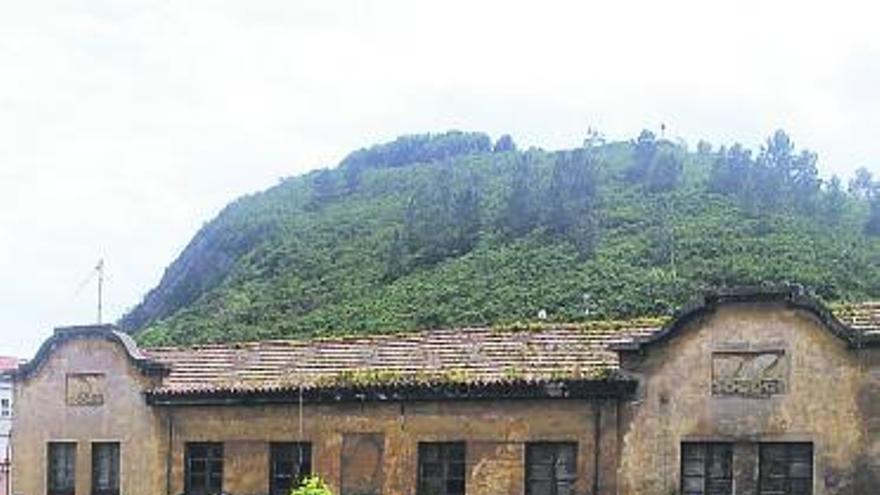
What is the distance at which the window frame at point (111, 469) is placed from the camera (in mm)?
29344

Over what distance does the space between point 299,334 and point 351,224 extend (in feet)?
63.1

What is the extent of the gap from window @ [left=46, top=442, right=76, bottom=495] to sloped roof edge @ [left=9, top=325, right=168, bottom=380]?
72.0 inches

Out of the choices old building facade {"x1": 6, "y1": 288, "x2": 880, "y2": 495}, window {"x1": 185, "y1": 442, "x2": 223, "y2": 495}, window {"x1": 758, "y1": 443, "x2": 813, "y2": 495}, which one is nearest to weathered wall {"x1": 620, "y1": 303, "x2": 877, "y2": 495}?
old building facade {"x1": 6, "y1": 288, "x2": 880, "y2": 495}

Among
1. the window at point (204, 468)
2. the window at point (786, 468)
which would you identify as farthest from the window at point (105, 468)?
the window at point (786, 468)

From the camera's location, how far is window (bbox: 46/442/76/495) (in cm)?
3019

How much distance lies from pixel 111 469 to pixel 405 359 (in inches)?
296

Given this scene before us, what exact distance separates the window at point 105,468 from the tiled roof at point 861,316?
1554 centimetres

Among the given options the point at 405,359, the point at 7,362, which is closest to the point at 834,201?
the point at 7,362

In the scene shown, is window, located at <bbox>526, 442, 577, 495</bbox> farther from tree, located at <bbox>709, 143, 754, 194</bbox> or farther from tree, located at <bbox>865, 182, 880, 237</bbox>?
tree, located at <bbox>709, 143, 754, 194</bbox>

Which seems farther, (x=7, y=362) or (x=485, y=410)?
(x=7, y=362)

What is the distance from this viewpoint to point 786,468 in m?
21.9

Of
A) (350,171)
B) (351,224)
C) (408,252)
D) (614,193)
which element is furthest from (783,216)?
(350,171)

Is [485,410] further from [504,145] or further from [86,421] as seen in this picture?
[504,145]

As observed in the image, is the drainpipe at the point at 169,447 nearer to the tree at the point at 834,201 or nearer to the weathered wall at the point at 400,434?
the weathered wall at the point at 400,434
